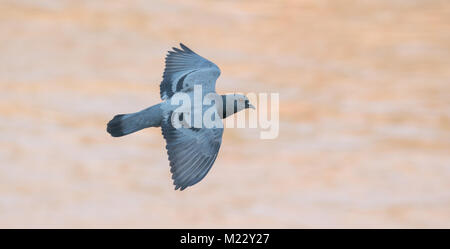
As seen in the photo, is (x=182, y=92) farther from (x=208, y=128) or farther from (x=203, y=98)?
(x=208, y=128)

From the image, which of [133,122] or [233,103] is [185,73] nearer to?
[233,103]

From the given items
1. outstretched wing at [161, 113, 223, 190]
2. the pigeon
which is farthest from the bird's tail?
outstretched wing at [161, 113, 223, 190]

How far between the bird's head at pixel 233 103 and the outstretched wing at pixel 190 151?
65 cm

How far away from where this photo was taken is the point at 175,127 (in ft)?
22.9

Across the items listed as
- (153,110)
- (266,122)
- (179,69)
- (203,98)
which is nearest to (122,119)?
(153,110)

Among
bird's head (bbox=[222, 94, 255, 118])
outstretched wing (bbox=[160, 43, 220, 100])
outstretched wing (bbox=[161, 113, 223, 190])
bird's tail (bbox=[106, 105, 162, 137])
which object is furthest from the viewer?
outstretched wing (bbox=[160, 43, 220, 100])

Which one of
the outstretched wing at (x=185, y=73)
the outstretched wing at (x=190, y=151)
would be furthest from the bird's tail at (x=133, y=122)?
the outstretched wing at (x=185, y=73)

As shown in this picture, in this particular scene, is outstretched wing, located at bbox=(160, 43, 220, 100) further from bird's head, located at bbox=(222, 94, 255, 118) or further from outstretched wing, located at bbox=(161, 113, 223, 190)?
outstretched wing, located at bbox=(161, 113, 223, 190)

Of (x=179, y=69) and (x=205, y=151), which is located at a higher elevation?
(x=179, y=69)

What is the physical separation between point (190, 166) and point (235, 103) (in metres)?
1.20

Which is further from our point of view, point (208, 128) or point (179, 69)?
point (179, 69)

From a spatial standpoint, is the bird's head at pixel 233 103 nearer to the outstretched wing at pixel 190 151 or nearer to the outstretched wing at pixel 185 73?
the outstretched wing at pixel 185 73

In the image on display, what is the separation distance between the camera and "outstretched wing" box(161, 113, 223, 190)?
661 centimetres

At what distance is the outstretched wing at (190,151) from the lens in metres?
6.61
